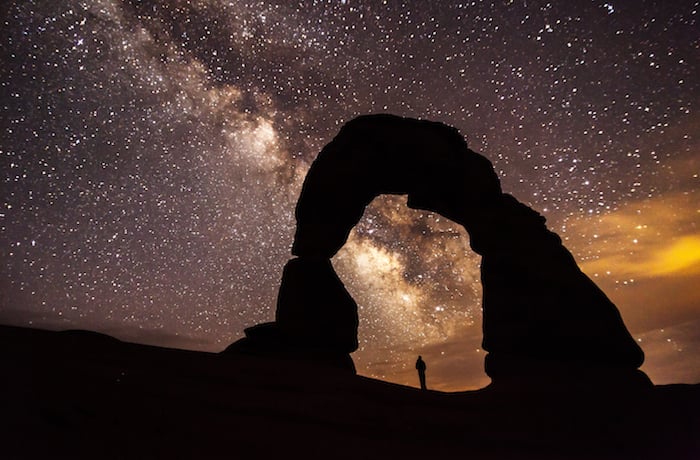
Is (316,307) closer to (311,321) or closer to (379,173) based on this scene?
(311,321)

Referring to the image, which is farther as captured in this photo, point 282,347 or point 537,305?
point 282,347

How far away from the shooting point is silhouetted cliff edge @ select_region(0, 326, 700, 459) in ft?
11.6

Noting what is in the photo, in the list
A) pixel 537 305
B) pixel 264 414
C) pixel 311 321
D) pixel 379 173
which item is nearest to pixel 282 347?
pixel 311 321

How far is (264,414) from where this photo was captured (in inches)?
185

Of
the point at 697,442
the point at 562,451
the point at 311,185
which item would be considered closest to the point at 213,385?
the point at 562,451

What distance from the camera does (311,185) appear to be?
1392 centimetres

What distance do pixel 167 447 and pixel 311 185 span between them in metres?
11.0

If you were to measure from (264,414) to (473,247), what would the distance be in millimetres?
9936

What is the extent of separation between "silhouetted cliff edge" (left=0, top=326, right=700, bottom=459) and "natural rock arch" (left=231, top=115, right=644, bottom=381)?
2.29 metres

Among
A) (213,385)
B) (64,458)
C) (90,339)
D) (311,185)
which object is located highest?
(311,185)

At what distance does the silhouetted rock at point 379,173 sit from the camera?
44.0ft

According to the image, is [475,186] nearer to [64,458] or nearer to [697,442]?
[697,442]

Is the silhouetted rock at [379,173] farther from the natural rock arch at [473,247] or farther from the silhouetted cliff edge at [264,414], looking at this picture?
the silhouetted cliff edge at [264,414]

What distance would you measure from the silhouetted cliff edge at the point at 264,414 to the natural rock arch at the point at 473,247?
7.51 feet
